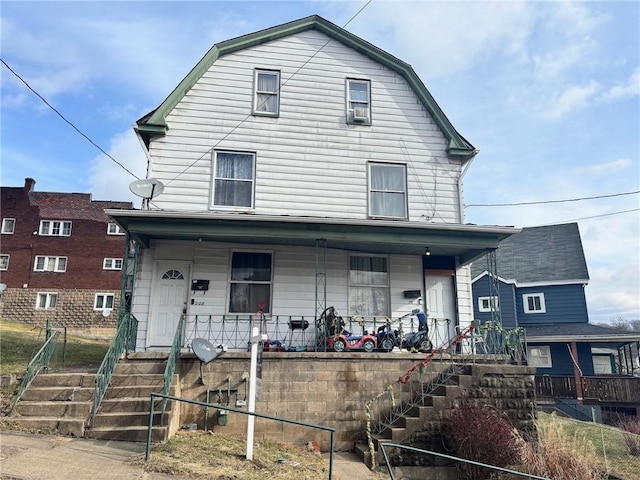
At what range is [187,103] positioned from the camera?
1243 cm

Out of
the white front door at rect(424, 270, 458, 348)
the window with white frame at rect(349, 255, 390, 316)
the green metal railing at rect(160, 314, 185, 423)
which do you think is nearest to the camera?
the green metal railing at rect(160, 314, 185, 423)

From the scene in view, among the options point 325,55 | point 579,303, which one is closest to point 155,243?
point 325,55

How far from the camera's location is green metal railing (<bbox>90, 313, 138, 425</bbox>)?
24.2 feet

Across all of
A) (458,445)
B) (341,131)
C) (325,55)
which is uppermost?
(325,55)

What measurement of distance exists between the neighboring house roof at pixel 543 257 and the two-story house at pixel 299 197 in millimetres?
14278

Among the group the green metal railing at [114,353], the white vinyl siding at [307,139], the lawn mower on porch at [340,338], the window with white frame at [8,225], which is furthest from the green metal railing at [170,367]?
the window with white frame at [8,225]

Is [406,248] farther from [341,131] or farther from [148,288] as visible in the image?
[148,288]

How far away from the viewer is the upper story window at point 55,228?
3140 cm

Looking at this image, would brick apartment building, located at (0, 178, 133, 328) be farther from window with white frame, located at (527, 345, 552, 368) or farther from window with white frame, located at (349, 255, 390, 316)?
window with white frame, located at (527, 345, 552, 368)

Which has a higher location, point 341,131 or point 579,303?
point 341,131

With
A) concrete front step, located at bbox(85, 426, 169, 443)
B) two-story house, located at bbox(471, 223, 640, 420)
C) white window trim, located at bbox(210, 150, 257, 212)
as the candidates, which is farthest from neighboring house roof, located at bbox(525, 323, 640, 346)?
concrete front step, located at bbox(85, 426, 169, 443)

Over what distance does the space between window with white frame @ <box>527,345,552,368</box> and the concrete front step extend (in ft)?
66.1

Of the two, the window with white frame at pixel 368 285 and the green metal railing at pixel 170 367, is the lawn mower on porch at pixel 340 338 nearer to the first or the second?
the window with white frame at pixel 368 285

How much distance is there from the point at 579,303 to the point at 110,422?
925 inches
